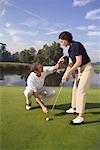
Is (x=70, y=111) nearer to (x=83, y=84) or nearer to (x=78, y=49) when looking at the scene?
(x=83, y=84)

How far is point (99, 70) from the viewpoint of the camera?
586 centimetres

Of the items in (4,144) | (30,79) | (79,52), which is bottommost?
(4,144)

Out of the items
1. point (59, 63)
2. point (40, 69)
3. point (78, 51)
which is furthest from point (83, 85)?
point (40, 69)

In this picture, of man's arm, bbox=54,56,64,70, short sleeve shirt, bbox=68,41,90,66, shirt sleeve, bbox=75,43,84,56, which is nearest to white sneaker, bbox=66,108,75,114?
man's arm, bbox=54,56,64,70

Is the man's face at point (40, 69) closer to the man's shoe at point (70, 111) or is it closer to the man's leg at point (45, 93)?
the man's leg at point (45, 93)

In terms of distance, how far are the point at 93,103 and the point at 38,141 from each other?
79.1 inches

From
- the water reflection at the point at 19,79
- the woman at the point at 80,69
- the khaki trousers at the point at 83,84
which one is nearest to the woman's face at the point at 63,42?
the woman at the point at 80,69

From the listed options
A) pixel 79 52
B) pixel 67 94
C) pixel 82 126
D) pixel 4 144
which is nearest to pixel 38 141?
pixel 4 144

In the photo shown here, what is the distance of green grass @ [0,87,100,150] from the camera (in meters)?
2.77

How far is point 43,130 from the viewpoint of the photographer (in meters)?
3.16

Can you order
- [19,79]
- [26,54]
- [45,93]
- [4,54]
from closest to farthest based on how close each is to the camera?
[45,93] → [4,54] → [26,54] → [19,79]

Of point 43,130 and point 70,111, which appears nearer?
point 43,130

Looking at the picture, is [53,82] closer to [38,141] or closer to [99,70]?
[99,70]

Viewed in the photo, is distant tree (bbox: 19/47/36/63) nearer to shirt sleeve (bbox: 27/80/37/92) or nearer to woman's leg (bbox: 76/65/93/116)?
shirt sleeve (bbox: 27/80/37/92)
